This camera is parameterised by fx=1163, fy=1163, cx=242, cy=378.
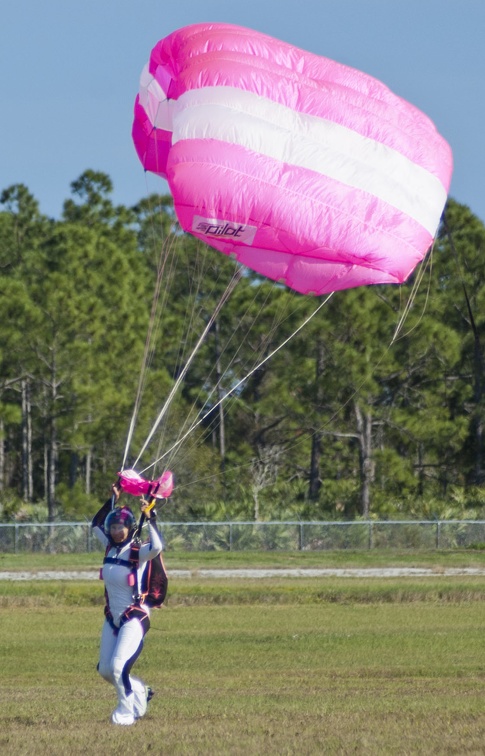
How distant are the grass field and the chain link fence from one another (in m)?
3.22

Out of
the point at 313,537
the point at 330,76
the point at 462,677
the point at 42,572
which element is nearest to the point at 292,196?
the point at 330,76

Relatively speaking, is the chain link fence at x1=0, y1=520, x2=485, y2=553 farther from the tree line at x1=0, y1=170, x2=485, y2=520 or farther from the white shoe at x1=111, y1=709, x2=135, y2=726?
the white shoe at x1=111, y1=709, x2=135, y2=726

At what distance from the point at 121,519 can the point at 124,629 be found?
2.80ft

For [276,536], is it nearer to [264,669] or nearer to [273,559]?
[273,559]

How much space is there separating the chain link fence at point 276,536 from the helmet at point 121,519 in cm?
2196

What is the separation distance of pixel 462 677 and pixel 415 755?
222 inches

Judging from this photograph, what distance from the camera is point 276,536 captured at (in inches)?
1265

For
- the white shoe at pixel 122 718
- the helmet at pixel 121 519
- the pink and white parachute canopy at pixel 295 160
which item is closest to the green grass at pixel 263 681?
the white shoe at pixel 122 718

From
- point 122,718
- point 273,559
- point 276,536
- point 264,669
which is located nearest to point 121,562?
point 122,718

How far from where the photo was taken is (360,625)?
18.3 m

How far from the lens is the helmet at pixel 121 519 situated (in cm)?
922

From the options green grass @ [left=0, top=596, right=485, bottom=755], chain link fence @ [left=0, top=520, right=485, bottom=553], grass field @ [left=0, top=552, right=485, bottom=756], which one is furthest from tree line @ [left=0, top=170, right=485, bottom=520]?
green grass @ [left=0, top=596, right=485, bottom=755]

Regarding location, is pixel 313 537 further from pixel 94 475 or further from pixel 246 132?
pixel 246 132

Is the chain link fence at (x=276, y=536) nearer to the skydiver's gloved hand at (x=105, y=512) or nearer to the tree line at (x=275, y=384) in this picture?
the tree line at (x=275, y=384)
